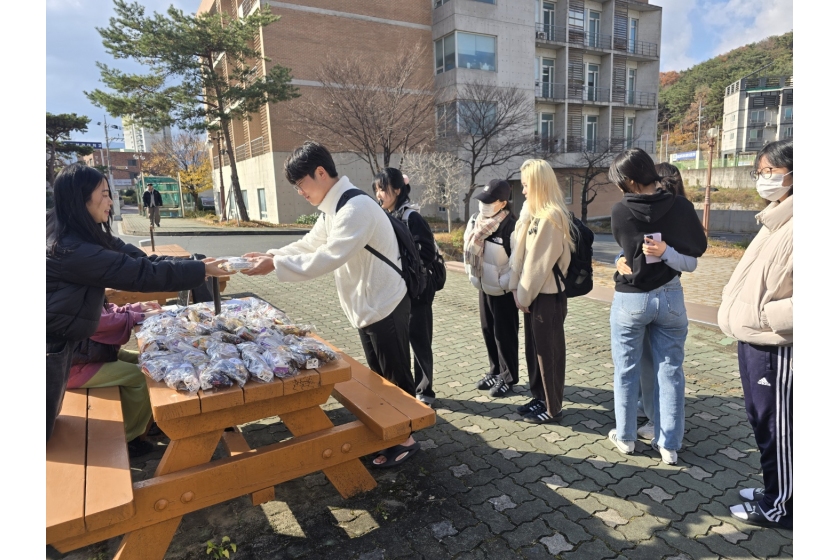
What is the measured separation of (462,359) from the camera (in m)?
5.27

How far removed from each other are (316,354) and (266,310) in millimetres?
1054

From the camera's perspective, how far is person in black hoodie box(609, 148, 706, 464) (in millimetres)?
2988

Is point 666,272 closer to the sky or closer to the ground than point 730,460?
closer to the sky

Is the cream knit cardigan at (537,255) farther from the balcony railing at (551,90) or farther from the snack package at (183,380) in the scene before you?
the balcony railing at (551,90)

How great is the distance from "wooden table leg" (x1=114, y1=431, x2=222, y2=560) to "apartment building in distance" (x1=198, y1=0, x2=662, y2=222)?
81.8 ft

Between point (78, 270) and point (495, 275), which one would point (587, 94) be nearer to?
point (495, 275)

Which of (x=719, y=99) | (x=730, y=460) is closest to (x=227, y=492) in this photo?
(x=730, y=460)

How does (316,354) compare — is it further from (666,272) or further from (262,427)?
(666,272)

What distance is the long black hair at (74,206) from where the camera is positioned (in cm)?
248

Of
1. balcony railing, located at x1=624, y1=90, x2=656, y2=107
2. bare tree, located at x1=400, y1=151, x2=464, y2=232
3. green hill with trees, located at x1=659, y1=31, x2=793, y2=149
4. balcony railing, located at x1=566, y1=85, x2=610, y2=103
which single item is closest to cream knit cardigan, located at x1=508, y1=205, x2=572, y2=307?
bare tree, located at x1=400, y1=151, x2=464, y2=232

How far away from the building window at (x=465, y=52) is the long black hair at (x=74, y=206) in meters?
27.4

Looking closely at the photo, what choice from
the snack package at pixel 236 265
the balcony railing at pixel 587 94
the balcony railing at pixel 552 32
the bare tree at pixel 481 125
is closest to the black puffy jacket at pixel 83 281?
the snack package at pixel 236 265

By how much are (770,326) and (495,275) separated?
2.07 meters

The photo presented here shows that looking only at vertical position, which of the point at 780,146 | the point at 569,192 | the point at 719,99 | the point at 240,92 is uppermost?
the point at 719,99
